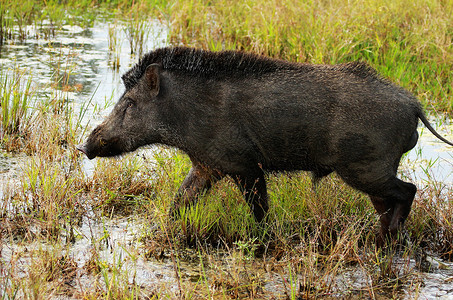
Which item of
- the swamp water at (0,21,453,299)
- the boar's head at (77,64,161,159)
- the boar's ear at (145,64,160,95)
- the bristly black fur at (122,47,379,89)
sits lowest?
the swamp water at (0,21,453,299)

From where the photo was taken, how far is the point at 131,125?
16.8ft

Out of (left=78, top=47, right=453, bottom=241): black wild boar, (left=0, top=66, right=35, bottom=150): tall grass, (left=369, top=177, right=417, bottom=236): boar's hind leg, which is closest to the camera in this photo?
(left=78, top=47, right=453, bottom=241): black wild boar

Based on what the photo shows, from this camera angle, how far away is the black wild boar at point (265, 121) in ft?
15.5

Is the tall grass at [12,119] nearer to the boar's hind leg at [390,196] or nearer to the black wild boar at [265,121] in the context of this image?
the black wild boar at [265,121]

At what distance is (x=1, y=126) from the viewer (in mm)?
6715

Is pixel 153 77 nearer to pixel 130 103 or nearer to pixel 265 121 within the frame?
pixel 130 103

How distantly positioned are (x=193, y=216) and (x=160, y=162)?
1.21 meters

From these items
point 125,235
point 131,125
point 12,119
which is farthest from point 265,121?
point 12,119

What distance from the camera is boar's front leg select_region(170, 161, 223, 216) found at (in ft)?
17.0

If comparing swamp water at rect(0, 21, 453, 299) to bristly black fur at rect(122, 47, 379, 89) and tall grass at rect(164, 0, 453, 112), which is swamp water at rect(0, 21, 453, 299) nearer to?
tall grass at rect(164, 0, 453, 112)

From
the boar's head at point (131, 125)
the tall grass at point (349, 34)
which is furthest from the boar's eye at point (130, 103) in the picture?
the tall grass at point (349, 34)

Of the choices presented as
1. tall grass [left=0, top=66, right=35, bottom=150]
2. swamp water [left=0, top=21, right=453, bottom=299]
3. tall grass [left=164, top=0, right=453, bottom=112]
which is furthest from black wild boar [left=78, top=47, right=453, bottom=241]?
tall grass [left=164, top=0, right=453, bottom=112]

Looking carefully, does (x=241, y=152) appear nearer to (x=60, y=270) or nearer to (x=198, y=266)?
(x=198, y=266)

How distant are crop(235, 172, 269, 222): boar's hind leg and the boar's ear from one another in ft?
3.11
